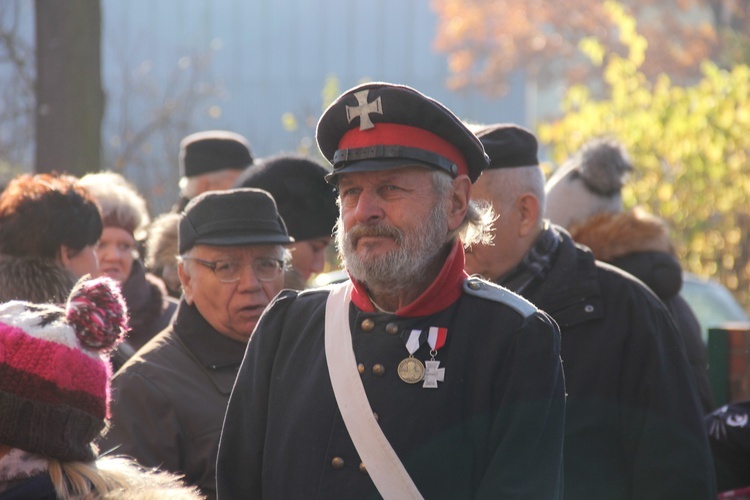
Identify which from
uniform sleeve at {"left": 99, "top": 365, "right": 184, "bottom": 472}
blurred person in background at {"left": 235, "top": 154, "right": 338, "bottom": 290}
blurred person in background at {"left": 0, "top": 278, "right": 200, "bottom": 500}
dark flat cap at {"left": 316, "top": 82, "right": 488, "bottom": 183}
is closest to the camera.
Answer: blurred person in background at {"left": 0, "top": 278, "right": 200, "bottom": 500}

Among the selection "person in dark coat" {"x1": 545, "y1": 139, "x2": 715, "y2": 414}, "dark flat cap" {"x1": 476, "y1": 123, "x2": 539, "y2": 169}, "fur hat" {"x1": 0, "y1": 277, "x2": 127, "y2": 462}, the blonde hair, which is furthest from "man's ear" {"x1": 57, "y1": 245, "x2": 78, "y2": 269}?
"person in dark coat" {"x1": 545, "y1": 139, "x2": 715, "y2": 414}

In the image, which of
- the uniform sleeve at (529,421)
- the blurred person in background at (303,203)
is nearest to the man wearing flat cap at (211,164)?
the blurred person in background at (303,203)

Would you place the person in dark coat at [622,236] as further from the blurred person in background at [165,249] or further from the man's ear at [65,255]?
the man's ear at [65,255]

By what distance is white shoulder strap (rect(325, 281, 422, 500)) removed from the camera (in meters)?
3.05

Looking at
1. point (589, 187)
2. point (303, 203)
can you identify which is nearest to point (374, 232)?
point (303, 203)

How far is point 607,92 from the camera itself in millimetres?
27969

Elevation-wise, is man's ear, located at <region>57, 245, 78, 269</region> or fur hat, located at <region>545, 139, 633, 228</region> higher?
fur hat, located at <region>545, 139, 633, 228</region>

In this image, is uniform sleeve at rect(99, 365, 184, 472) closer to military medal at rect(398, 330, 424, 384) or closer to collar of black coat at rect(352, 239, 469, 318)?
collar of black coat at rect(352, 239, 469, 318)

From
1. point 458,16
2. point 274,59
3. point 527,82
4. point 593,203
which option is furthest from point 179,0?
point 593,203

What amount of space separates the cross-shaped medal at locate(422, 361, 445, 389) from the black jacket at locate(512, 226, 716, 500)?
1186 mm

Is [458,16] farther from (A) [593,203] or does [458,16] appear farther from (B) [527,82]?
(A) [593,203]

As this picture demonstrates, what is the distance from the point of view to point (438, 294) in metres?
3.27

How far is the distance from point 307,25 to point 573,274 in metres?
27.7

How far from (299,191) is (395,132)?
2425 millimetres
